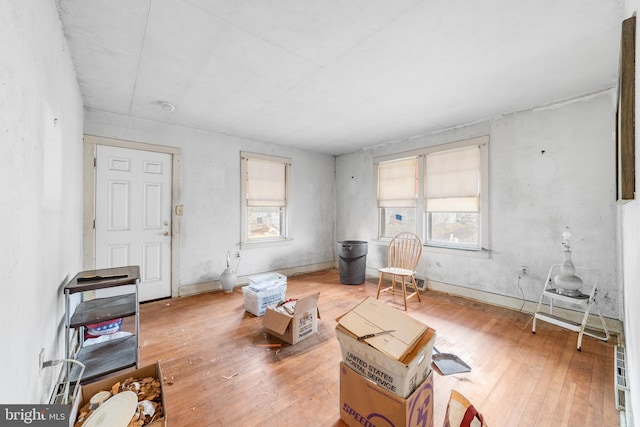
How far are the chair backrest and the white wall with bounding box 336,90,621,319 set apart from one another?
0.35m

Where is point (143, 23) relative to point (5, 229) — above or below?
above

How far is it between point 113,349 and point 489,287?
4.20m

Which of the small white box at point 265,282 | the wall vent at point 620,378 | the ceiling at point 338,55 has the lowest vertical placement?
the wall vent at point 620,378

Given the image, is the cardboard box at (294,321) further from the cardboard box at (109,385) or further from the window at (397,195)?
the window at (397,195)

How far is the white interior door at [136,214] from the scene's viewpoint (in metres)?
3.34

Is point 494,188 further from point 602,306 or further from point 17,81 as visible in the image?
point 17,81

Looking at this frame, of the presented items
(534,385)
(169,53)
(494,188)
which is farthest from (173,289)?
(494,188)

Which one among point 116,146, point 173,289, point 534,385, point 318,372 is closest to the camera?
point 534,385

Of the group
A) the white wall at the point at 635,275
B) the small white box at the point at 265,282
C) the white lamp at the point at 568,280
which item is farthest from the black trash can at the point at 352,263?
the white wall at the point at 635,275

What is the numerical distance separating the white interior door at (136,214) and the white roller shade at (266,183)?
1.27 metres

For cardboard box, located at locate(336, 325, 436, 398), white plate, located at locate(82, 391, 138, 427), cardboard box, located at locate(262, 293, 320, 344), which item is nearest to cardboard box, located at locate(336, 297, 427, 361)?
cardboard box, located at locate(336, 325, 436, 398)

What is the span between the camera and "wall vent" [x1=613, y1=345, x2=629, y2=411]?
5.71 feet

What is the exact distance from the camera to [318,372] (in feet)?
6.88

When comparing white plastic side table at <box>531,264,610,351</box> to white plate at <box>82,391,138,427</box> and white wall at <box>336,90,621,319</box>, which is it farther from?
white plate at <box>82,391,138,427</box>
